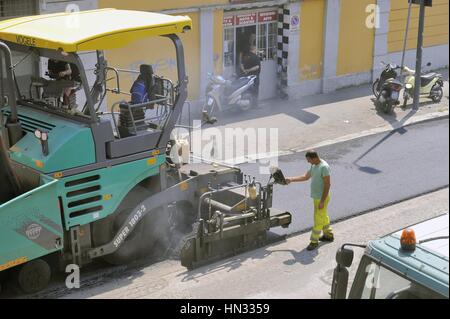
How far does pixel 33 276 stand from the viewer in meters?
7.78

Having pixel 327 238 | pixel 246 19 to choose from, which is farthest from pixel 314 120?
pixel 327 238

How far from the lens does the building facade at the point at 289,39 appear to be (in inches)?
571

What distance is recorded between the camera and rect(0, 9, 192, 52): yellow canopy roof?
768 cm

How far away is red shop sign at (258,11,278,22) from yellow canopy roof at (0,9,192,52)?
26.6ft

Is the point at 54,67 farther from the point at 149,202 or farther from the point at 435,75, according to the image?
the point at 435,75

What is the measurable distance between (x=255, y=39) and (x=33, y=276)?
33.4 ft

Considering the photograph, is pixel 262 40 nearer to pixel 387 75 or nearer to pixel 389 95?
pixel 387 75

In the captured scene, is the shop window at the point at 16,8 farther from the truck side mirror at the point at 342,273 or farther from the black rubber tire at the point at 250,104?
the truck side mirror at the point at 342,273

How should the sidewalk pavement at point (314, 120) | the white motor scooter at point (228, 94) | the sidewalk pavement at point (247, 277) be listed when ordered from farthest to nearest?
the white motor scooter at point (228, 94) < the sidewalk pavement at point (314, 120) < the sidewalk pavement at point (247, 277)

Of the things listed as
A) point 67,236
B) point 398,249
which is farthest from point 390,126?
point 398,249

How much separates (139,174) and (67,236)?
1.08 m

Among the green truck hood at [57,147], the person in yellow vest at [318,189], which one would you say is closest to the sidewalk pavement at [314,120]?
the person in yellow vest at [318,189]

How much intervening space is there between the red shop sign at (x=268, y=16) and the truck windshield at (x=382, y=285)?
12.4 m

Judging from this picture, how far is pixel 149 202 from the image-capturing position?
27.8ft
